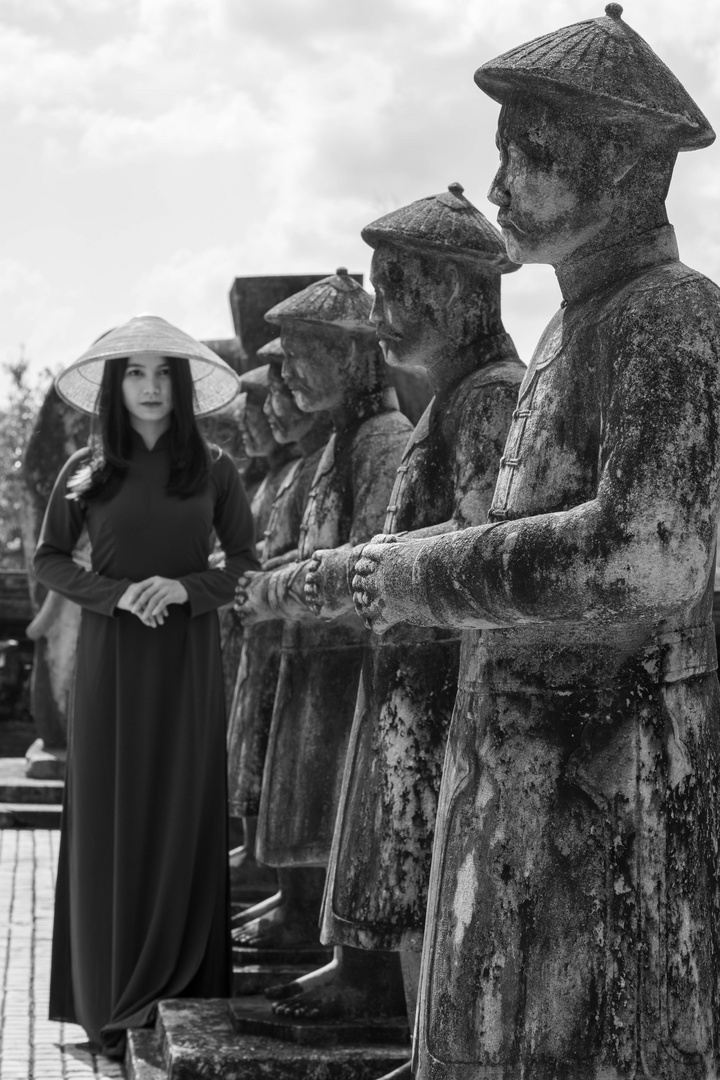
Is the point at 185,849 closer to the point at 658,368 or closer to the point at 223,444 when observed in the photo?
the point at 658,368

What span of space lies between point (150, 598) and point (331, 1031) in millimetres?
1500

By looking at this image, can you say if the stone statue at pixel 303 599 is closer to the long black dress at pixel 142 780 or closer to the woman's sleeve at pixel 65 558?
the long black dress at pixel 142 780

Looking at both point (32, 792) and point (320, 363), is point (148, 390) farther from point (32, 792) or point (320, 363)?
point (32, 792)

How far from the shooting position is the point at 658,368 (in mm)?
2822

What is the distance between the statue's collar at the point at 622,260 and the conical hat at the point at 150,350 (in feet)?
8.35

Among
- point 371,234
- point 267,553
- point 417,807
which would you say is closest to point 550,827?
point 417,807

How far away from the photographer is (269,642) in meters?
6.48

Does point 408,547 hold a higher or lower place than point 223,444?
lower

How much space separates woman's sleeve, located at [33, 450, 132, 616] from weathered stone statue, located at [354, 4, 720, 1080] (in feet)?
7.89

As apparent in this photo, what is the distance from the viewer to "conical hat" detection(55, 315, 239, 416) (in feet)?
17.9

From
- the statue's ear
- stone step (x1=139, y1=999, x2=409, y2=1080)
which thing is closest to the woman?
stone step (x1=139, y1=999, x2=409, y2=1080)

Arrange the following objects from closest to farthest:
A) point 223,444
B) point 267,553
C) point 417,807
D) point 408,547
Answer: point 408,547, point 417,807, point 267,553, point 223,444

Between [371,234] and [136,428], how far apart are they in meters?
1.58

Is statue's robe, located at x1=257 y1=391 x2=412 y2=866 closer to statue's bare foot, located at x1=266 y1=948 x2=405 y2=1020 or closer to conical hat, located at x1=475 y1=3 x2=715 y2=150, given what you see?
statue's bare foot, located at x1=266 y1=948 x2=405 y2=1020
